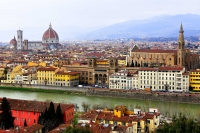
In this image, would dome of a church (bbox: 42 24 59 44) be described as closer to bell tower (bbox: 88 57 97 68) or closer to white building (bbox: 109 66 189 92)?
bell tower (bbox: 88 57 97 68)

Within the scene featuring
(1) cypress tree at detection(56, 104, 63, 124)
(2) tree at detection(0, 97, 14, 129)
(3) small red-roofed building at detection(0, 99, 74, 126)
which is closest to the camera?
(2) tree at detection(0, 97, 14, 129)

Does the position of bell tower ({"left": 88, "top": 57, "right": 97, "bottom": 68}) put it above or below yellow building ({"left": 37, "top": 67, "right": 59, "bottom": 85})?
above

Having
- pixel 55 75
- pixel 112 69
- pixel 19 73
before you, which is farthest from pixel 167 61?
→ pixel 19 73

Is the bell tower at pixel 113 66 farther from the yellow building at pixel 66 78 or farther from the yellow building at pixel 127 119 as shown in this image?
the yellow building at pixel 127 119

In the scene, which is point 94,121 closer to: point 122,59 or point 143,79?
point 143,79

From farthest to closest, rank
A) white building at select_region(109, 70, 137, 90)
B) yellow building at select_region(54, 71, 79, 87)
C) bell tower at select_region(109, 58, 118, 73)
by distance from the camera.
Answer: bell tower at select_region(109, 58, 118, 73), yellow building at select_region(54, 71, 79, 87), white building at select_region(109, 70, 137, 90)

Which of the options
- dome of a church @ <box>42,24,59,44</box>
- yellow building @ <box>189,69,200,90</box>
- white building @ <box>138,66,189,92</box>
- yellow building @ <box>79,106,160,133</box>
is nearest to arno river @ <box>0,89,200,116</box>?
white building @ <box>138,66,189,92</box>

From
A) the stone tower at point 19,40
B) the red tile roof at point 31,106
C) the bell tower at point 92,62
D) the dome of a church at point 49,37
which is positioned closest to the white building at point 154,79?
the bell tower at point 92,62
